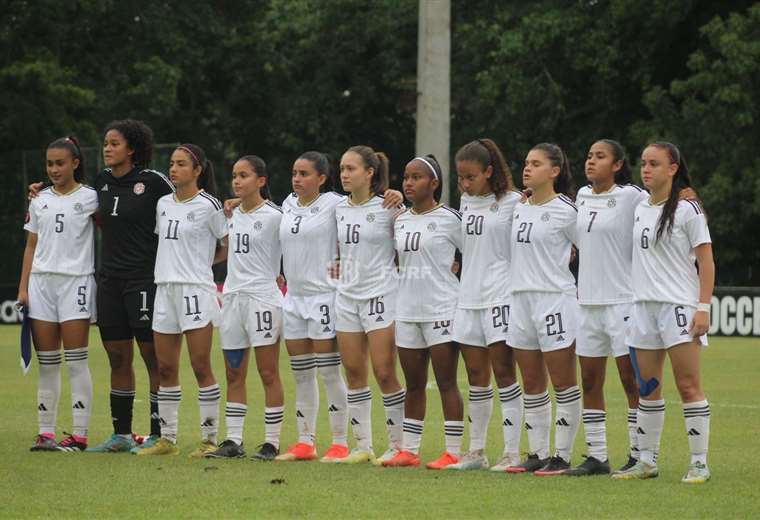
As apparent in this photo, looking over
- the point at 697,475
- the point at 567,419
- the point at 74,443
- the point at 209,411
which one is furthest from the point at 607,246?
the point at 74,443

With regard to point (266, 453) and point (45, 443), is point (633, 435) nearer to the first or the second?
point (266, 453)

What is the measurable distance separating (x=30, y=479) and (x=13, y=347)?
48.7 feet

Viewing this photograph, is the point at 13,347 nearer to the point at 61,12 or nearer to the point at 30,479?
the point at 30,479

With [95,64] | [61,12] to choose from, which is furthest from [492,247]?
[95,64]

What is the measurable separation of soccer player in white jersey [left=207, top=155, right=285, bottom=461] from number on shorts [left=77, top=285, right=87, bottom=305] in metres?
1.14

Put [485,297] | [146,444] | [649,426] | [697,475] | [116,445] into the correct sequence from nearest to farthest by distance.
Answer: [697,475] → [649,426] → [485,297] → [146,444] → [116,445]

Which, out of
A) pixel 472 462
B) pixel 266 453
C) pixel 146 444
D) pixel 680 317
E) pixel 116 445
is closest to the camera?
pixel 680 317

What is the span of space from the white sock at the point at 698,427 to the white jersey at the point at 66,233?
4774 mm

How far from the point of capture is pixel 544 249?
10523mm

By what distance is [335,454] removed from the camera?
11.4 meters

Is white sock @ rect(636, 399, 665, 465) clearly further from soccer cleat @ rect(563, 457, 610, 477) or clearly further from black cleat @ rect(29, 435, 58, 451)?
black cleat @ rect(29, 435, 58, 451)

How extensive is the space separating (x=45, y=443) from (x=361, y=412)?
2550 millimetres

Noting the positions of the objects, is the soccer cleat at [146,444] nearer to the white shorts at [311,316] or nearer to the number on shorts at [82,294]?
the number on shorts at [82,294]

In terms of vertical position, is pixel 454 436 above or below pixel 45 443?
above
